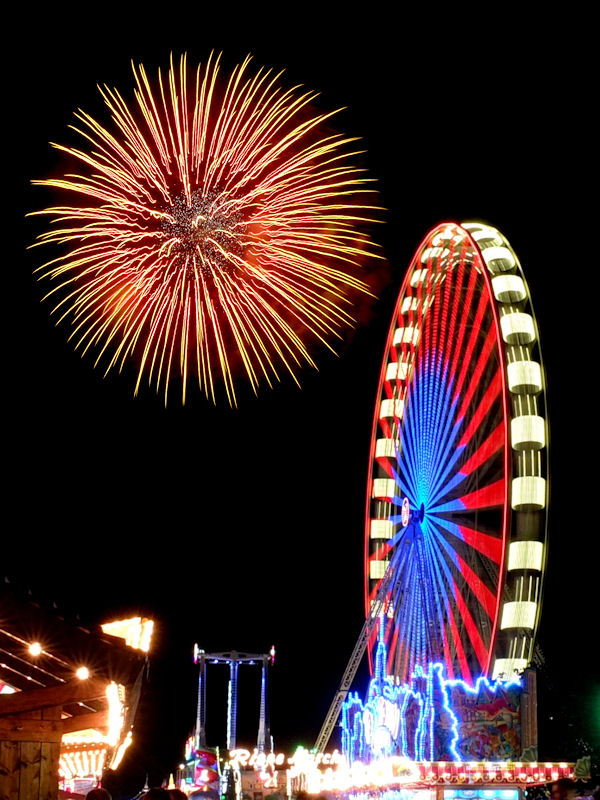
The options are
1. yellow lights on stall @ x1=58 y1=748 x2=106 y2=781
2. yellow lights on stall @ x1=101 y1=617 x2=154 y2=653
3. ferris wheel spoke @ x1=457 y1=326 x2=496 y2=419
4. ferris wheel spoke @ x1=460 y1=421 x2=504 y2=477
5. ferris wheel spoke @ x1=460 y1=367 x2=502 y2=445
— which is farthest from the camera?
yellow lights on stall @ x1=101 y1=617 x2=154 y2=653

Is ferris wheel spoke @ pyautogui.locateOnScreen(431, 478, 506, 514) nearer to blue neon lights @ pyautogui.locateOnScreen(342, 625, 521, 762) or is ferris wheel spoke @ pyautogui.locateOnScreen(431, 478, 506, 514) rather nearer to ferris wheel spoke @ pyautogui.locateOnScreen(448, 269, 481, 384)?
ferris wheel spoke @ pyautogui.locateOnScreen(448, 269, 481, 384)

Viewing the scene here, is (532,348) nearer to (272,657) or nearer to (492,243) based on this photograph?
(492,243)

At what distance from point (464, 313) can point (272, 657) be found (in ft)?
110

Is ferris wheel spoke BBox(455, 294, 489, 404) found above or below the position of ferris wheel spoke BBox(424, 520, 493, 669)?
above

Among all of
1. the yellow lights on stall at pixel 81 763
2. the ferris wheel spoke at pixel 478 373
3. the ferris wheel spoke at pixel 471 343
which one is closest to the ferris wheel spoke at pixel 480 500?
the ferris wheel spoke at pixel 478 373

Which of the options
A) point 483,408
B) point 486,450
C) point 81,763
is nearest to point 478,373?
point 483,408

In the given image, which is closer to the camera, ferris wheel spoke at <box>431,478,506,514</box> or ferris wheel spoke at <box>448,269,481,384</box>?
ferris wheel spoke at <box>431,478,506,514</box>

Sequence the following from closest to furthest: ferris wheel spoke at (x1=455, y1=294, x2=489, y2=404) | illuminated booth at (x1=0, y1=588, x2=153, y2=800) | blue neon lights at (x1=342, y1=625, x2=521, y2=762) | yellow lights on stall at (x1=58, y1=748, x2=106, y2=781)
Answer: illuminated booth at (x1=0, y1=588, x2=153, y2=800), yellow lights on stall at (x1=58, y1=748, x2=106, y2=781), blue neon lights at (x1=342, y1=625, x2=521, y2=762), ferris wheel spoke at (x1=455, y1=294, x2=489, y2=404)

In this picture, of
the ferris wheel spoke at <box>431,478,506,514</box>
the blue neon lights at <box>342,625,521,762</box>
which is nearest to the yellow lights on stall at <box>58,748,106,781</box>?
the blue neon lights at <box>342,625,521,762</box>

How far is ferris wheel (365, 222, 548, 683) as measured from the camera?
2034 cm

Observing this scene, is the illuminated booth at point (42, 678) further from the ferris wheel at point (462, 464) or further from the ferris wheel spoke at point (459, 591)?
the ferris wheel spoke at point (459, 591)

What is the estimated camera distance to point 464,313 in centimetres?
2512

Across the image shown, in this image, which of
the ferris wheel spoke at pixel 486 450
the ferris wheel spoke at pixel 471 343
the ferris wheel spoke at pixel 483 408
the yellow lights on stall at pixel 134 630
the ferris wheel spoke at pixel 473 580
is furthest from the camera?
the yellow lights on stall at pixel 134 630

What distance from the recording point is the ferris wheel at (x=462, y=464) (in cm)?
2034
